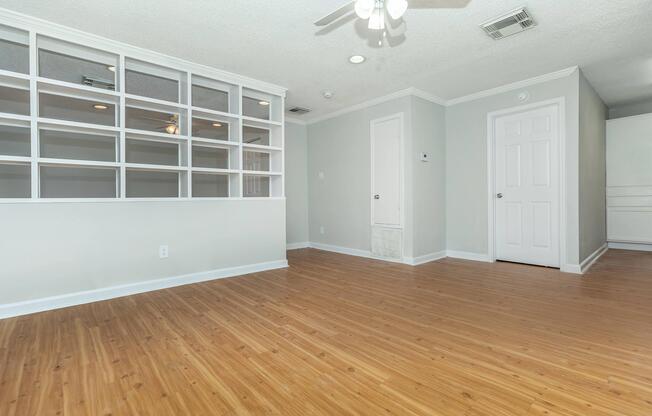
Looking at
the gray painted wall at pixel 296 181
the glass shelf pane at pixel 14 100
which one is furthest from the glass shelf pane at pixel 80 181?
the gray painted wall at pixel 296 181

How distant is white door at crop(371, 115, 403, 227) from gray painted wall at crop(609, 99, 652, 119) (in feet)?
13.9

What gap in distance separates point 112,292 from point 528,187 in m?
5.11

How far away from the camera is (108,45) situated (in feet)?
10.3

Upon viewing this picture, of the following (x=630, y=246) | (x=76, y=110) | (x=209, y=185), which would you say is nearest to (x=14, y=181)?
(x=76, y=110)

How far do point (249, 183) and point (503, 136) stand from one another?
366 cm

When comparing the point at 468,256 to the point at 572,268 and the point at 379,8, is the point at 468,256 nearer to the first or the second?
the point at 572,268

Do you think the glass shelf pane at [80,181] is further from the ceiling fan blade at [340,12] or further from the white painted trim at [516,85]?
the white painted trim at [516,85]

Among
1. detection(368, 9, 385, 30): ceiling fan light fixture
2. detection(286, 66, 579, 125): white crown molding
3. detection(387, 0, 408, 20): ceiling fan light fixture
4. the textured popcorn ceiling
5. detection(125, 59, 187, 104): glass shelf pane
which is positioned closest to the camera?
detection(387, 0, 408, 20): ceiling fan light fixture

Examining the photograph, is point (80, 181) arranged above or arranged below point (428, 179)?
below

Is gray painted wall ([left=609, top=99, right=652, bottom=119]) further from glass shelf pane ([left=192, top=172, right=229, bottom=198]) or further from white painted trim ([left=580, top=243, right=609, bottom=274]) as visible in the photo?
glass shelf pane ([left=192, top=172, right=229, bottom=198])

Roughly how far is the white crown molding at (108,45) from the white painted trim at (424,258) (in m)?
3.13

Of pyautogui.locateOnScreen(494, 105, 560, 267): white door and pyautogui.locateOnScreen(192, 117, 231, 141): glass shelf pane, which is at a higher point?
pyautogui.locateOnScreen(192, 117, 231, 141): glass shelf pane

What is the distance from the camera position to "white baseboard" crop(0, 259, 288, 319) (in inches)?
108

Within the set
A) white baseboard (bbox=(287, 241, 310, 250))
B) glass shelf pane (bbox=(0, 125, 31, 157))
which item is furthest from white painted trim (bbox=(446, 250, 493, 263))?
glass shelf pane (bbox=(0, 125, 31, 157))
